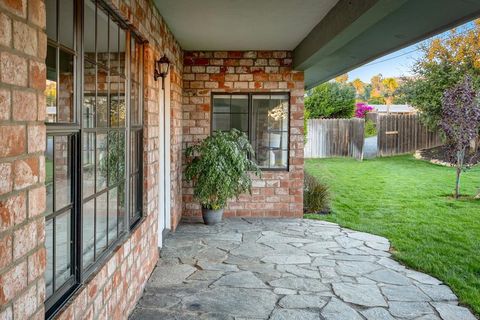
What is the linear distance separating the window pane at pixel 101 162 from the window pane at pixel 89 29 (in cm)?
48

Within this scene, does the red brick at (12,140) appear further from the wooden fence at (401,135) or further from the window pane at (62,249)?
the wooden fence at (401,135)

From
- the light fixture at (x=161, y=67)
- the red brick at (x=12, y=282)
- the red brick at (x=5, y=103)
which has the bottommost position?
the red brick at (x=12, y=282)

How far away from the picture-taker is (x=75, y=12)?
83.7 inches

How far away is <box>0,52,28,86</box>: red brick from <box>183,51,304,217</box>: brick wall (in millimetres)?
5179

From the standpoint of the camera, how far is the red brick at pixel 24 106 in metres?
1.43

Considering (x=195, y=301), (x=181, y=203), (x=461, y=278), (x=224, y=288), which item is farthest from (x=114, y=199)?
(x=181, y=203)

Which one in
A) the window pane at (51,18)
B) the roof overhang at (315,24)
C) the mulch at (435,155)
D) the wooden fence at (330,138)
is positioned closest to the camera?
the window pane at (51,18)

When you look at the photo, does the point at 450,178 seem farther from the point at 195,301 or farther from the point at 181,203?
the point at 195,301

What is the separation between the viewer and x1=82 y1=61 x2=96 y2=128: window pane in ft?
7.53

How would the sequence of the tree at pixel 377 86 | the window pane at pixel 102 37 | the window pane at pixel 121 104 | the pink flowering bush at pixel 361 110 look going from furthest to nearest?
the tree at pixel 377 86 → the pink flowering bush at pixel 361 110 → the window pane at pixel 121 104 → the window pane at pixel 102 37

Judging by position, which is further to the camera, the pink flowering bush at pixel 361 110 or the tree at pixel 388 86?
the tree at pixel 388 86

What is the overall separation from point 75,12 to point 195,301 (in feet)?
7.48

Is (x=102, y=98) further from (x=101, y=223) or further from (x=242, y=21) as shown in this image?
(x=242, y=21)

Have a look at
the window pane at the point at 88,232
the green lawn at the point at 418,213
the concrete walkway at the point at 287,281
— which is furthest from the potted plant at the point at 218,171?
the window pane at the point at 88,232
